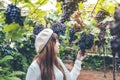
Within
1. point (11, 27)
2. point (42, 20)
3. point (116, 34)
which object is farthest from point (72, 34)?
point (116, 34)

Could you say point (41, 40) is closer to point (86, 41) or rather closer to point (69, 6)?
point (86, 41)

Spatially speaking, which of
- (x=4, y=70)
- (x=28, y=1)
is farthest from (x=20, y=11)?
(x=4, y=70)

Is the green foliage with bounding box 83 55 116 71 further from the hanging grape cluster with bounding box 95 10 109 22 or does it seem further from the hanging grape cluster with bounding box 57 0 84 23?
the hanging grape cluster with bounding box 57 0 84 23

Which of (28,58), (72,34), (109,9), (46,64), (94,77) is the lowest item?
(94,77)

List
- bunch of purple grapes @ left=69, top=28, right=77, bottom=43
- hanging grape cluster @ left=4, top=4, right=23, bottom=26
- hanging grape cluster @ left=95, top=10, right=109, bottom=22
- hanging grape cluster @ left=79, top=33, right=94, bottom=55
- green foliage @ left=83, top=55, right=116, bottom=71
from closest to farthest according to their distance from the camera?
hanging grape cluster @ left=4, top=4, right=23, bottom=26, hanging grape cluster @ left=95, top=10, right=109, bottom=22, hanging grape cluster @ left=79, top=33, right=94, bottom=55, bunch of purple grapes @ left=69, top=28, right=77, bottom=43, green foliage @ left=83, top=55, right=116, bottom=71

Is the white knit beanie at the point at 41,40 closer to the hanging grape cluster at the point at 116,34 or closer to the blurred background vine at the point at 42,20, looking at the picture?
the blurred background vine at the point at 42,20

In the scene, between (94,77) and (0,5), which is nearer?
(0,5)

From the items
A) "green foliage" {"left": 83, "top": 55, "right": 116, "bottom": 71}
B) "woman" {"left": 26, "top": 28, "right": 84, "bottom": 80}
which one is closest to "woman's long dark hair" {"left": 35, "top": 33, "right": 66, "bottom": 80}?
"woman" {"left": 26, "top": 28, "right": 84, "bottom": 80}

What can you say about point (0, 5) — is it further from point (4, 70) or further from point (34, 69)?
point (4, 70)

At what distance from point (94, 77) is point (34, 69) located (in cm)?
679

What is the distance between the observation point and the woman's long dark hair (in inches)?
84.2

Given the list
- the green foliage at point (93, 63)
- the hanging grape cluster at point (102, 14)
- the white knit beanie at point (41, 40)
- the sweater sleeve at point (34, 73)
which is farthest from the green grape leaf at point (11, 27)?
the green foliage at point (93, 63)

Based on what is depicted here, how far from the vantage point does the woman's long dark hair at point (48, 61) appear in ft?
7.02

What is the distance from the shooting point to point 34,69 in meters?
2.21
